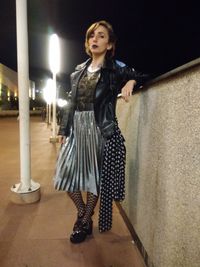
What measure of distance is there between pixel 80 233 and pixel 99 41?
5.06ft

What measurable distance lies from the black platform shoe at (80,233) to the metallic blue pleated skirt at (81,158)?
32 centimetres

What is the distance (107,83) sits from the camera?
236 centimetres

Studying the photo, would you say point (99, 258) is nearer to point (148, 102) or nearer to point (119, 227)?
point (119, 227)

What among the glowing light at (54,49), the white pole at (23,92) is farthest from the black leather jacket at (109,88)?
the glowing light at (54,49)

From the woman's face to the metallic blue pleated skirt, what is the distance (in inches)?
19.6

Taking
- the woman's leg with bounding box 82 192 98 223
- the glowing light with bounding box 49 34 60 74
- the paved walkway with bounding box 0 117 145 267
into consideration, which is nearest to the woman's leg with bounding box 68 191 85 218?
the woman's leg with bounding box 82 192 98 223

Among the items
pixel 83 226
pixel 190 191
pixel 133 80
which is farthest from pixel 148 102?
pixel 83 226

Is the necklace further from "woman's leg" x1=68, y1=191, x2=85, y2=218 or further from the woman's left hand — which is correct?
"woman's leg" x1=68, y1=191, x2=85, y2=218

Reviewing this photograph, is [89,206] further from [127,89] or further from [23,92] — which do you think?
[23,92]

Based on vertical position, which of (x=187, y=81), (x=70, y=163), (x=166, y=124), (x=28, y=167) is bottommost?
(x=28, y=167)

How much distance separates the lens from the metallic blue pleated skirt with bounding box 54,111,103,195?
A: 2.41 m

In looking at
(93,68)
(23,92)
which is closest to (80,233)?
(93,68)

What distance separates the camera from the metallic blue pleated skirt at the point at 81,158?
7.91 feet

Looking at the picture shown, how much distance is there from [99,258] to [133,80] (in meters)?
1.34
